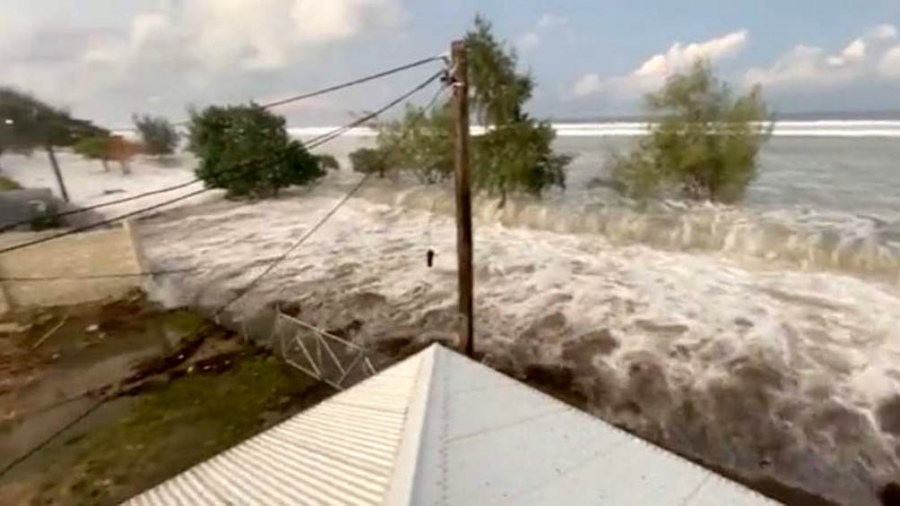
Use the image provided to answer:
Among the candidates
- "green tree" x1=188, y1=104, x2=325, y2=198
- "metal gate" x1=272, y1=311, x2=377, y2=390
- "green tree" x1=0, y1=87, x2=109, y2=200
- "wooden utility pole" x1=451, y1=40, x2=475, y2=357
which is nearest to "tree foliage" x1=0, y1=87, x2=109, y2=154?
"green tree" x1=0, y1=87, x2=109, y2=200

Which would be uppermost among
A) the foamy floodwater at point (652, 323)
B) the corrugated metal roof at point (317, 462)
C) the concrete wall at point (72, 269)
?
the corrugated metal roof at point (317, 462)

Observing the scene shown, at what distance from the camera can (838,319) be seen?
14.0 meters

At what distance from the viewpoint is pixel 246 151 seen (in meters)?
32.0

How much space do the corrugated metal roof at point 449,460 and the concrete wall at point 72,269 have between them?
14012mm

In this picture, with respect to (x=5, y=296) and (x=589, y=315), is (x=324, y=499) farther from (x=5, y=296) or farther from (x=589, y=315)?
(x=5, y=296)

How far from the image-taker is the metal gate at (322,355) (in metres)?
11.0

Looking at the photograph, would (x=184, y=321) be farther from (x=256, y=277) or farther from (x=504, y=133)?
(x=504, y=133)

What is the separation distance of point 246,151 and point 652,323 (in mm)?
26293

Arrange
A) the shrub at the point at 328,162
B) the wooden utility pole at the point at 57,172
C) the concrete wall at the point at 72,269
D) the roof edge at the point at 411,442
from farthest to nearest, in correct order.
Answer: the shrub at the point at 328,162 < the wooden utility pole at the point at 57,172 < the concrete wall at the point at 72,269 < the roof edge at the point at 411,442

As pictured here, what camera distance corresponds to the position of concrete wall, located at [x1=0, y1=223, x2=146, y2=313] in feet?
50.5

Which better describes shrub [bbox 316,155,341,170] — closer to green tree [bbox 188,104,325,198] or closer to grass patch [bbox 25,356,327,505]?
green tree [bbox 188,104,325,198]

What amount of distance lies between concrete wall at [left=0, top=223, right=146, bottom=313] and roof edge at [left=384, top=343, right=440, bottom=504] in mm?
14711

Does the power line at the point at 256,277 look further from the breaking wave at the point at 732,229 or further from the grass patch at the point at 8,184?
the grass patch at the point at 8,184

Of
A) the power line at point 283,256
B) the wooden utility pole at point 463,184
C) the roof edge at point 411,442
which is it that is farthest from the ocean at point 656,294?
the roof edge at point 411,442
